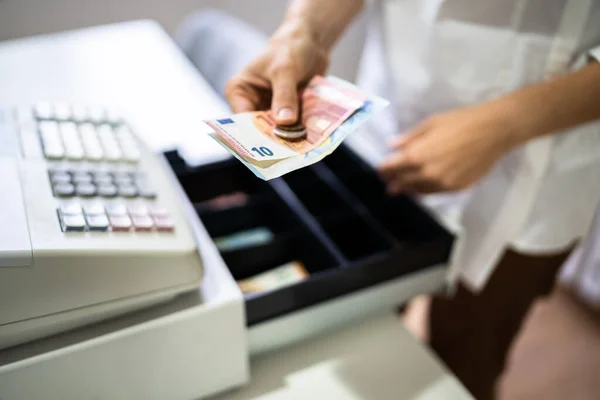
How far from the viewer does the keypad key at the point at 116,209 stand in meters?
0.48

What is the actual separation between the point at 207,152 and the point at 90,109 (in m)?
0.21

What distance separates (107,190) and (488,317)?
A: 628mm

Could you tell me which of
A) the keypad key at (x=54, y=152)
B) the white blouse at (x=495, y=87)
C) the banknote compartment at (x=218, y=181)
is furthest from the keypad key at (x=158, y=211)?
the white blouse at (x=495, y=87)

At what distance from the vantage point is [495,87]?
689 millimetres

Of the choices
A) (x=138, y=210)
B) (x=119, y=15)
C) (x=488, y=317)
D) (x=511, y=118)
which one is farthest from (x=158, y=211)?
(x=119, y=15)

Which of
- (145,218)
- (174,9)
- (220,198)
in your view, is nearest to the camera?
(145,218)

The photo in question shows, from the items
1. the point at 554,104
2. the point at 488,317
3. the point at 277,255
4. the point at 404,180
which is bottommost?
the point at 488,317

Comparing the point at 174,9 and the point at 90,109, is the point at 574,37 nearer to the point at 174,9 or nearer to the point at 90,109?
the point at 90,109

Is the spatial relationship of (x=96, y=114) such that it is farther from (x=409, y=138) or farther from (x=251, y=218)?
(x=409, y=138)

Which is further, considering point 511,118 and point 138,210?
point 511,118

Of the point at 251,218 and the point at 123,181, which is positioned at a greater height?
the point at 123,181

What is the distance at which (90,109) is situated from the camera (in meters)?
0.61

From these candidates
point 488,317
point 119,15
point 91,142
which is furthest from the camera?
point 119,15

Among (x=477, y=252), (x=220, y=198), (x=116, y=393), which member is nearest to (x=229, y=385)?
(x=116, y=393)
